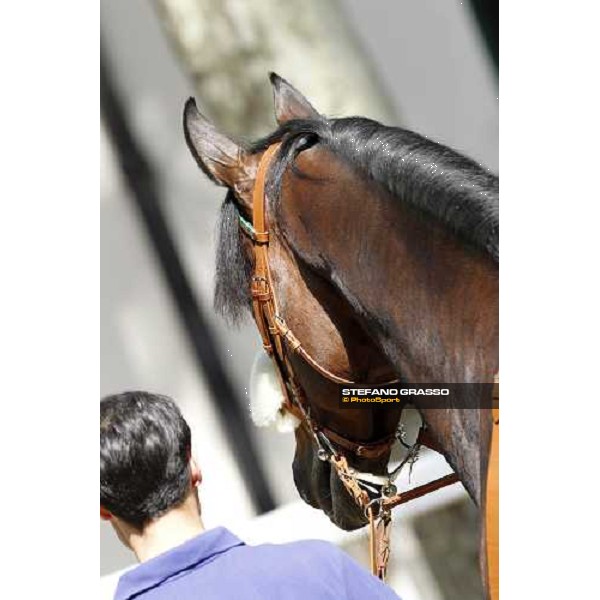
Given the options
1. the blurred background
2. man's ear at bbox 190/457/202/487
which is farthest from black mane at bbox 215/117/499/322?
man's ear at bbox 190/457/202/487

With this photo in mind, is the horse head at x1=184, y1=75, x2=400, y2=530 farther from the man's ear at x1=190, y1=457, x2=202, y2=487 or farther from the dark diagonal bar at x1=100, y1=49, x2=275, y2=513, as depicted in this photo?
the man's ear at x1=190, y1=457, x2=202, y2=487

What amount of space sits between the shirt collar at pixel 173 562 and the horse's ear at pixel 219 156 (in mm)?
641

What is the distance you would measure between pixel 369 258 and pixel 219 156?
0.28 meters

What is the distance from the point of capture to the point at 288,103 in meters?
1.61

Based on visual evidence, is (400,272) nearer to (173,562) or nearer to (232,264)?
(232,264)

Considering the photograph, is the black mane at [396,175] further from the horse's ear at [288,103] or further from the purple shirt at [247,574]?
the purple shirt at [247,574]

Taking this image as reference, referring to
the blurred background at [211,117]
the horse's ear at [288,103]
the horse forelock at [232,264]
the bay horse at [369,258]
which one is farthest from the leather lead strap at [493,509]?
the horse's ear at [288,103]

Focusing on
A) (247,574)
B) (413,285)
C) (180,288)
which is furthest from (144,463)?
(180,288)

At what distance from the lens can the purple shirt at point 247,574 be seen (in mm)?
916

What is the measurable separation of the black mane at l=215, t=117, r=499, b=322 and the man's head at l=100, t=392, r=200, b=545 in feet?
1.44

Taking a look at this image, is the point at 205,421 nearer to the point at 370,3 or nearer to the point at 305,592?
the point at 370,3

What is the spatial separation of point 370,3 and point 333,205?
1.27ft

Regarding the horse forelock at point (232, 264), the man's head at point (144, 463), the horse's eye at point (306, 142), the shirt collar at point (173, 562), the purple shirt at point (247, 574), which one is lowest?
the purple shirt at point (247, 574)
